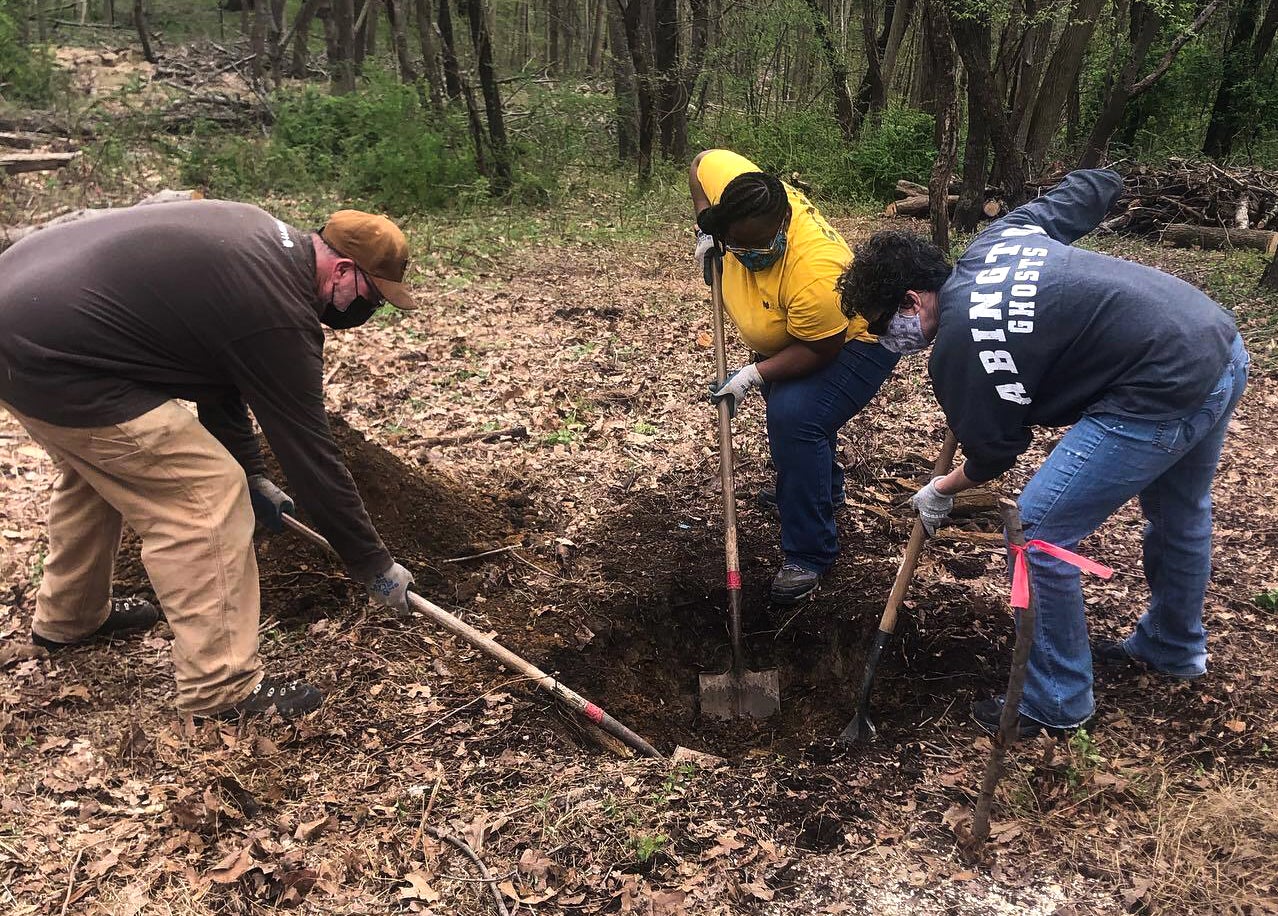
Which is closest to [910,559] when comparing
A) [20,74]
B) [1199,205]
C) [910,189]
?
[1199,205]

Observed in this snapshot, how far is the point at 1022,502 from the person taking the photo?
9.90 ft

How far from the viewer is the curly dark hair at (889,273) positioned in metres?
3.02

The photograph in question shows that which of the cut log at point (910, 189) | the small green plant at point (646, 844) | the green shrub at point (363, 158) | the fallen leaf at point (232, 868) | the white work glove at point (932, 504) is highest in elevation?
the green shrub at point (363, 158)

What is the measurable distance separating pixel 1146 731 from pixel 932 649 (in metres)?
0.87

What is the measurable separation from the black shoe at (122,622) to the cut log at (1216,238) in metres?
10.1

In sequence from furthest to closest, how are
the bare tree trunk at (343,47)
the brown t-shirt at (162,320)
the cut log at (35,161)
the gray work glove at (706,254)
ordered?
the bare tree trunk at (343,47), the cut log at (35,161), the gray work glove at (706,254), the brown t-shirt at (162,320)

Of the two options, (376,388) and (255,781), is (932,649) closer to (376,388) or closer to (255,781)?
(255,781)

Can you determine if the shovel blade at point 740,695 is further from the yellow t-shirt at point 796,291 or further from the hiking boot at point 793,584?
the yellow t-shirt at point 796,291

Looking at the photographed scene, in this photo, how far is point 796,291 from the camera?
386cm

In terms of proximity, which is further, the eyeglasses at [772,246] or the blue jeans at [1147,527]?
the eyeglasses at [772,246]

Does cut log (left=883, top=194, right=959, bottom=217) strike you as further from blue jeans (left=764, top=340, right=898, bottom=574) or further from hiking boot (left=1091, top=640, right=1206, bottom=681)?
hiking boot (left=1091, top=640, right=1206, bottom=681)

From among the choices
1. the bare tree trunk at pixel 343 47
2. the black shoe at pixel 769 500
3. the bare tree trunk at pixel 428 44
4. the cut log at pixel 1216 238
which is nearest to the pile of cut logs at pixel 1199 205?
the cut log at pixel 1216 238

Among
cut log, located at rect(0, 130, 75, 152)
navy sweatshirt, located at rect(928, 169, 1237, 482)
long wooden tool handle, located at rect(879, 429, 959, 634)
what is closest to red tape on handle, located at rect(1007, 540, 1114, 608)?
navy sweatshirt, located at rect(928, 169, 1237, 482)

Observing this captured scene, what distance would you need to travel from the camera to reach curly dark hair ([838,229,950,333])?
3.02 m
